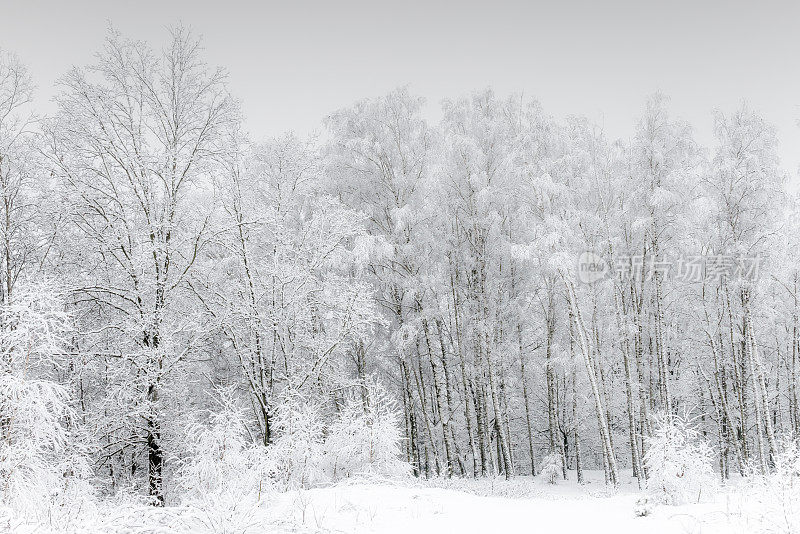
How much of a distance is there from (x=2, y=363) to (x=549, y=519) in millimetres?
6856

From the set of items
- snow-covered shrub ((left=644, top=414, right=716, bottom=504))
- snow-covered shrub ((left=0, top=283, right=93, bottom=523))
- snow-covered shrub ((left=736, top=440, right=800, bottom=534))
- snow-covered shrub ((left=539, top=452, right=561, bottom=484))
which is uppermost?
snow-covered shrub ((left=0, top=283, right=93, bottom=523))

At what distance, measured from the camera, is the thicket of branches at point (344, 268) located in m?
9.02

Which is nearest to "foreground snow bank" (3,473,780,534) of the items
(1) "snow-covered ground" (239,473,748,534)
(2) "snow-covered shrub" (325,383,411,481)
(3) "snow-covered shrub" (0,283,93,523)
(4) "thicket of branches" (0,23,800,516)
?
(1) "snow-covered ground" (239,473,748,534)

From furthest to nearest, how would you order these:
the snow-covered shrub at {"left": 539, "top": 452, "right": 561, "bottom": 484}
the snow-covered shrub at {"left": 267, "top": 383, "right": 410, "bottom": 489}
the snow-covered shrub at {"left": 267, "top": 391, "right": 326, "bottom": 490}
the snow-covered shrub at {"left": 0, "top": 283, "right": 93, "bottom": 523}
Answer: the snow-covered shrub at {"left": 539, "top": 452, "right": 561, "bottom": 484} → the snow-covered shrub at {"left": 267, "top": 383, "right": 410, "bottom": 489} → the snow-covered shrub at {"left": 267, "top": 391, "right": 326, "bottom": 490} → the snow-covered shrub at {"left": 0, "top": 283, "right": 93, "bottom": 523}

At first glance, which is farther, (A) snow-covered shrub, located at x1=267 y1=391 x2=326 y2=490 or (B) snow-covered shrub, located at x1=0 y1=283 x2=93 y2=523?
(A) snow-covered shrub, located at x1=267 y1=391 x2=326 y2=490

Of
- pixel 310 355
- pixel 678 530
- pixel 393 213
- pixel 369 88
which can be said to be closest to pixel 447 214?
pixel 393 213

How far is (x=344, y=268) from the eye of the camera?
12.4 meters

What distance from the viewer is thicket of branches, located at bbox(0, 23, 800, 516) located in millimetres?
9023

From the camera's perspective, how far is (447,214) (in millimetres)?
14805

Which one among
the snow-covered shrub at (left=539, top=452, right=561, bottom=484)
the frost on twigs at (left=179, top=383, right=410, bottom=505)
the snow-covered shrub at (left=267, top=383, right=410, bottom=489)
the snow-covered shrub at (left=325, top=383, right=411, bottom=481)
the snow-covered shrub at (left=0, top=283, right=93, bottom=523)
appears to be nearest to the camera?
the snow-covered shrub at (left=0, top=283, right=93, bottom=523)

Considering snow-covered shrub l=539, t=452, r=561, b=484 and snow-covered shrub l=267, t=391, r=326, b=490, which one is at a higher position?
snow-covered shrub l=267, t=391, r=326, b=490

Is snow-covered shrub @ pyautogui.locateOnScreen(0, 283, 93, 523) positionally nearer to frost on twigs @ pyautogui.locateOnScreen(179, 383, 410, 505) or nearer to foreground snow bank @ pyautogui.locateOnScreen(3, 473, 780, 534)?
foreground snow bank @ pyautogui.locateOnScreen(3, 473, 780, 534)

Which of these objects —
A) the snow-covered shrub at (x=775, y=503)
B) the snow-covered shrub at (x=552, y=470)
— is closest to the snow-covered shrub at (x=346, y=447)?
the snow-covered shrub at (x=775, y=503)

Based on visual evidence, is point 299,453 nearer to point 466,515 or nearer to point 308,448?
point 308,448
